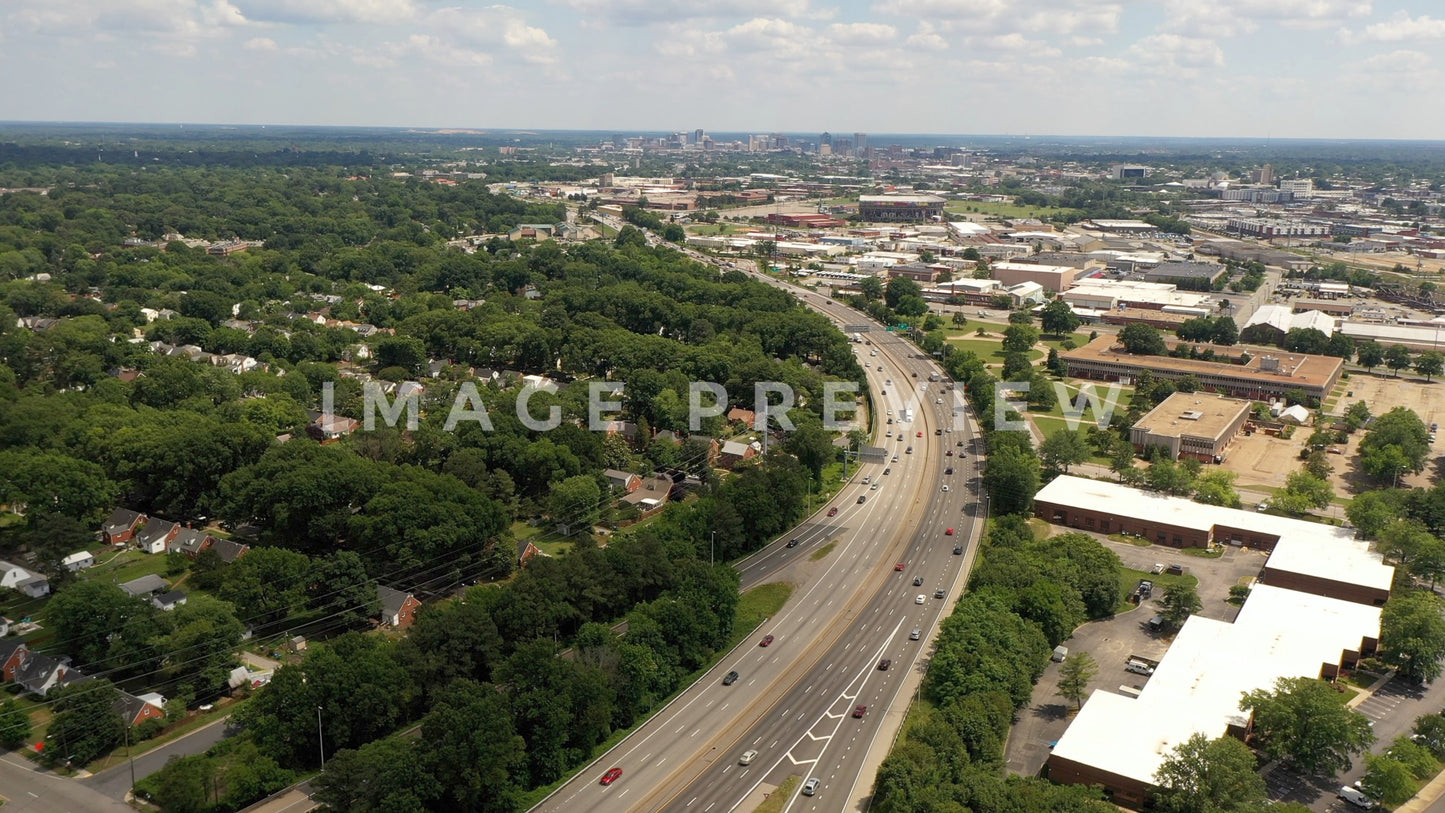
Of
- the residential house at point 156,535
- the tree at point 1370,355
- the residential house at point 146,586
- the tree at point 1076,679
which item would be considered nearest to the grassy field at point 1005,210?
→ the tree at point 1370,355

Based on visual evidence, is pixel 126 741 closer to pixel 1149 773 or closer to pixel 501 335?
pixel 1149 773

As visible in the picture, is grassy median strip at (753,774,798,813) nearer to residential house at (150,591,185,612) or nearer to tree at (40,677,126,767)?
tree at (40,677,126,767)

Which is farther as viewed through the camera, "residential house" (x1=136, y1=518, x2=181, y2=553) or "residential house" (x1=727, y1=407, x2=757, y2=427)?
"residential house" (x1=727, y1=407, x2=757, y2=427)

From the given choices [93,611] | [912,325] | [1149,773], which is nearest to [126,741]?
[93,611]

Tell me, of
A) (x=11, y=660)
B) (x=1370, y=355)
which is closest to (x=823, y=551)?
(x=11, y=660)

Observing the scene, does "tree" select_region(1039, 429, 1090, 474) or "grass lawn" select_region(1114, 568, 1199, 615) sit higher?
"tree" select_region(1039, 429, 1090, 474)

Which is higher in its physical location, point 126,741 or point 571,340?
point 571,340

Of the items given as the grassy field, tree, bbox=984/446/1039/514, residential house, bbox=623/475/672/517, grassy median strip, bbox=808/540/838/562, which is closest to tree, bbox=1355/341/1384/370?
tree, bbox=984/446/1039/514
